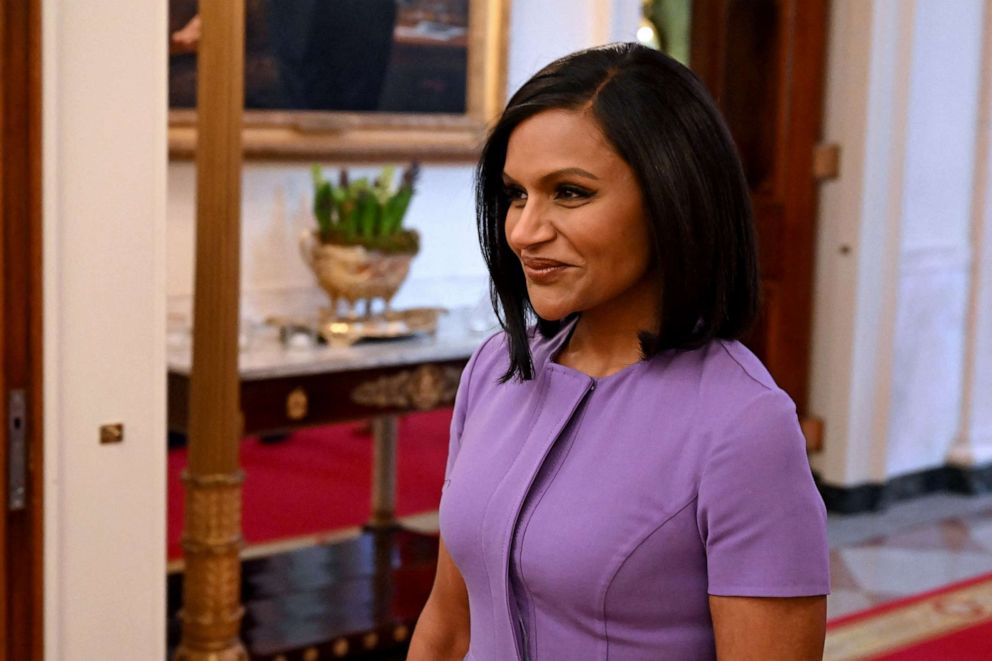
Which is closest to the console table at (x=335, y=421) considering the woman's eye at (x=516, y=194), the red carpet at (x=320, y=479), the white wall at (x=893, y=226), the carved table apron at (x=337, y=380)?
the carved table apron at (x=337, y=380)

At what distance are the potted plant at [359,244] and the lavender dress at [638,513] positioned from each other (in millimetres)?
3235

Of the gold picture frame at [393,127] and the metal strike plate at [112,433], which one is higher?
the gold picture frame at [393,127]

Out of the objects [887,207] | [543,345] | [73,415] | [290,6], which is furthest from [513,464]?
[887,207]

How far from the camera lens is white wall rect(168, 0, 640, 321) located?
5305 mm

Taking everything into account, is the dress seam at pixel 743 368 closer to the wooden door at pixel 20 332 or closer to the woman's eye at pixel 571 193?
the woman's eye at pixel 571 193

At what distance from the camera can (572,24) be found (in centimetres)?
589

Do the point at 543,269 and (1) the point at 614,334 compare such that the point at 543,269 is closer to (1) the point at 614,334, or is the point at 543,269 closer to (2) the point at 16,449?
(1) the point at 614,334

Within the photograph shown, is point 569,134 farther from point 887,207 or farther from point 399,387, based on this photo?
point 887,207

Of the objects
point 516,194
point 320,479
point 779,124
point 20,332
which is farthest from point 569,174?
point 779,124

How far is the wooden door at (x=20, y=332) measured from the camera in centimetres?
303

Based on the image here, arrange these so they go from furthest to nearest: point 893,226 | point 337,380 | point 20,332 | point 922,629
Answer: point 893,226
point 922,629
point 337,380
point 20,332

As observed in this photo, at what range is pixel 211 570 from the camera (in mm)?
3855

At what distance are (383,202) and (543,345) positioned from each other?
3243mm

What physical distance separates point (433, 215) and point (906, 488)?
2783 mm
